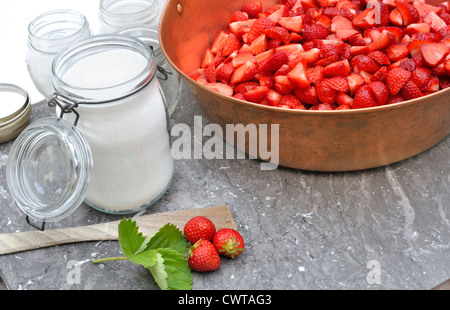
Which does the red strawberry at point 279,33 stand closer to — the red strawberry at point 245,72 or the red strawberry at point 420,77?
the red strawberry at point 245,72

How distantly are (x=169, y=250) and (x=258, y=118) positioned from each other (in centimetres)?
32

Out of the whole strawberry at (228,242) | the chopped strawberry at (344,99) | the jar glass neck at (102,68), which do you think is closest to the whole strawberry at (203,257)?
the whole strawberry at (228,242)

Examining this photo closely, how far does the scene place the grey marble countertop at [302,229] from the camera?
40.7 inches

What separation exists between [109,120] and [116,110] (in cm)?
2

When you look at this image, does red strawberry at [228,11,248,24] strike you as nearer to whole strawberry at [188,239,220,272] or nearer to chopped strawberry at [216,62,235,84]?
chopped strawberry at [216,62,235,84]

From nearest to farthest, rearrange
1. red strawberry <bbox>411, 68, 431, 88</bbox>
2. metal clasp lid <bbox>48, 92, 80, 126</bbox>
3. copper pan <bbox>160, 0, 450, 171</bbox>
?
metal clasp lid <bbox>48, 92, 80, 126</bbox> < copper pan <bbox>160, 0, 450, 171</bbox> < red strawberry <bbox>411, 68, 431, 88</bbox>

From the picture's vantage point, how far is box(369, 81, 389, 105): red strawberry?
1153mm

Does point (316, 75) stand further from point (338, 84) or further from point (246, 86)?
point (246, 86)

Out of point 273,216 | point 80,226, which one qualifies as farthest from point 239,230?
point 80,226

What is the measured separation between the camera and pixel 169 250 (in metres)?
0.98

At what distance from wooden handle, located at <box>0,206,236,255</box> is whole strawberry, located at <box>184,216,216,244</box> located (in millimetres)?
48

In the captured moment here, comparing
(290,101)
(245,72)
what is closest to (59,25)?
(245,72)

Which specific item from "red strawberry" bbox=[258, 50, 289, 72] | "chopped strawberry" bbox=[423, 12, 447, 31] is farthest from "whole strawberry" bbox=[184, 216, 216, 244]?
"chopped strawberry" bbox=[423, 12, 447, 31]

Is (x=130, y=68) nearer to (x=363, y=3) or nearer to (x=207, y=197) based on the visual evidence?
(x=207, y=197)
